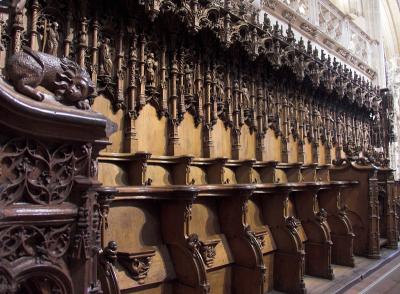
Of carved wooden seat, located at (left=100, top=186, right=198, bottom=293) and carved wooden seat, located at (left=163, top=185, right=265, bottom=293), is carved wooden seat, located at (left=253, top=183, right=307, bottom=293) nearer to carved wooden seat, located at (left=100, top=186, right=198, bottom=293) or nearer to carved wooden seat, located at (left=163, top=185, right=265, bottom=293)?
carved wooden seat, located at (left=163, top=185, right=265, bottom=293)

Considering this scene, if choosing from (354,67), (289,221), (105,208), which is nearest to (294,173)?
(289,221)

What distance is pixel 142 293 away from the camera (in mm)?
2279

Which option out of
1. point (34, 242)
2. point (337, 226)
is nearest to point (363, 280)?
point (337, 226)

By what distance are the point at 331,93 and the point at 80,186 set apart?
6179mm

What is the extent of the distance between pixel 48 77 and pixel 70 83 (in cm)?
7

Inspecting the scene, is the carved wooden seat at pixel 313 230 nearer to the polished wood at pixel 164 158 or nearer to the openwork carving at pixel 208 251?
the polished wood at pixel 164 158

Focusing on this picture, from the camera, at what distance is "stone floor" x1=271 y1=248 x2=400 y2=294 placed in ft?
11.1

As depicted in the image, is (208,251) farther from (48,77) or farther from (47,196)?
(48,77)

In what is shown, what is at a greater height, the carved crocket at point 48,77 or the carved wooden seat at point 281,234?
the carved crocket at point 48,77

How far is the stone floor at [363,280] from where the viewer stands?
337 centimetres

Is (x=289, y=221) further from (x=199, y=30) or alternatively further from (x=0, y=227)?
(x=0, y=227)

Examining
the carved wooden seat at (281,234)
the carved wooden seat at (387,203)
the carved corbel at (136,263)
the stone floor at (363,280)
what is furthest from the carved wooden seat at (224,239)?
the carved wooden seat at (387,203)

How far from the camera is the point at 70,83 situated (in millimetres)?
1059

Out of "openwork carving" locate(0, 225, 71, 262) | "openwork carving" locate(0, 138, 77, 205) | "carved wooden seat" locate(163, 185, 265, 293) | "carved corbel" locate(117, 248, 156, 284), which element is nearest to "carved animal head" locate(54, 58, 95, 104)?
"openwork carving" locate(0, 138, 77, 205)
